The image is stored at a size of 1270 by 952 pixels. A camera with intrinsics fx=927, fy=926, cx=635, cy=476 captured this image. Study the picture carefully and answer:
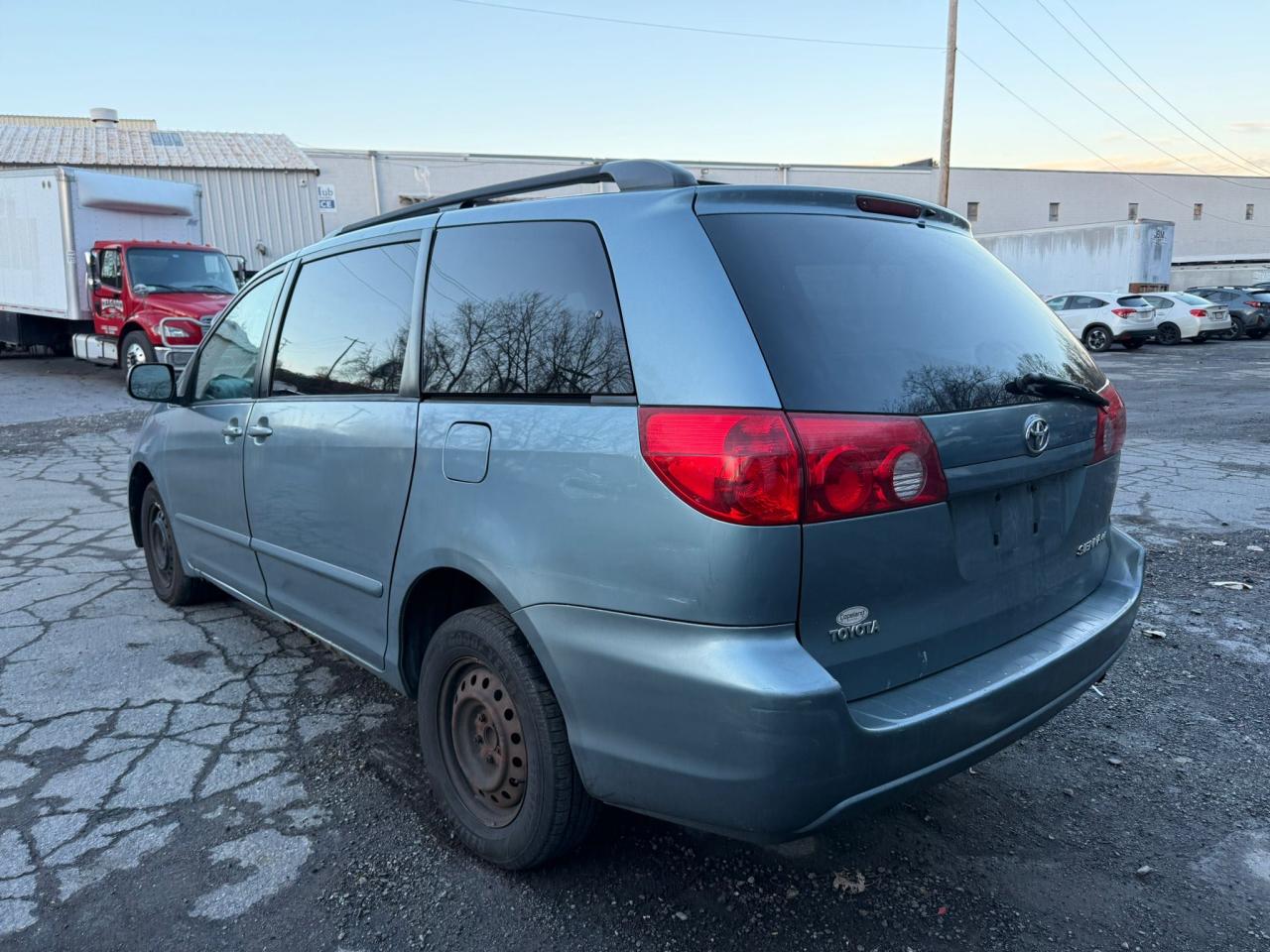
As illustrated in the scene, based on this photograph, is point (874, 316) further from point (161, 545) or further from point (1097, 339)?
point (1097, 339)

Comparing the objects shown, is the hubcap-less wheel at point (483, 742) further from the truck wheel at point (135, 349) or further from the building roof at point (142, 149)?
the building roof at point (142, 149)

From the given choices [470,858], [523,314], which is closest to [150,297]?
[523,314]

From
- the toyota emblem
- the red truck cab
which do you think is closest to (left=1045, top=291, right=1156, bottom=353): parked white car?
the red truck cab

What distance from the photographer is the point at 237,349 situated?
12.8ft

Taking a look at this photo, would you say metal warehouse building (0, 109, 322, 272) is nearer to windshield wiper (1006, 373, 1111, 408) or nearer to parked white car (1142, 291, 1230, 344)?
windshield wiper (1006, 373, 1111, 408)

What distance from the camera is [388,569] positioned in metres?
2.79

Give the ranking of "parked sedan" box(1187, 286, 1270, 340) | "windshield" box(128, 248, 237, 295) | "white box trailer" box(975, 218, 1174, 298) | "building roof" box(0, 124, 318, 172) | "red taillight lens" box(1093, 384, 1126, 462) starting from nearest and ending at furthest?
"red taillight lens" box(1093, 384, 1126, 462), "windshield" box(128, 248, 237, 295), "building roof" box(0, 124, 318, 172), "parked sedan" box(1187, 286, 1270, 340), "white box trailer" box(975, 218, 1174, 298)

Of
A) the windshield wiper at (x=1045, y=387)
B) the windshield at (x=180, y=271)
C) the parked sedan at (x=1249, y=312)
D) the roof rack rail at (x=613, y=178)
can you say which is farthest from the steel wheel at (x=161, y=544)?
the parked sedan at (x=1249, y=312)

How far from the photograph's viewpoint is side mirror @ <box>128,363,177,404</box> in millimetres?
4215

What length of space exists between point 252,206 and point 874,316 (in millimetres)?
24641

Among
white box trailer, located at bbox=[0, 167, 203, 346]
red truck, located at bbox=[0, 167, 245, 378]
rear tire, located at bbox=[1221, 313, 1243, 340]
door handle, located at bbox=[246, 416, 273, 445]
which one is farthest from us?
rear tire, located at bbox=[1221, 313, 1243, 340]

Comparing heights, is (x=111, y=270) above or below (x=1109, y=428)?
above

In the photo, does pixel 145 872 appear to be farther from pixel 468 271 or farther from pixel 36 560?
pixel 36 560

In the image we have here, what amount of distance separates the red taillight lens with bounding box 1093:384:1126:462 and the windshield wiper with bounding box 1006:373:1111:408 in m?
0.15
